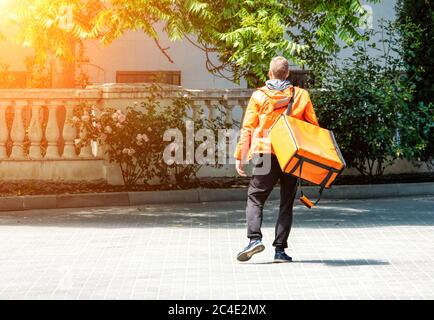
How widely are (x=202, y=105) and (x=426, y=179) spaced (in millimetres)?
3908

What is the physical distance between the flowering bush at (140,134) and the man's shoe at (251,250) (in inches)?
244

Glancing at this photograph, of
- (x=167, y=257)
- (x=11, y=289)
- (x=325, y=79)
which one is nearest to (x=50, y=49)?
(x=325, y=79)

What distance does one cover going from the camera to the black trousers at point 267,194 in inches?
414

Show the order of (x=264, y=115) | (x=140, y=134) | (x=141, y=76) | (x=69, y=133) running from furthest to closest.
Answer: (x=141, y=76), (x=69, y=133), (x=140, y=134), (x=264, y=115)

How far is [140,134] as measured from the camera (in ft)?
54.3

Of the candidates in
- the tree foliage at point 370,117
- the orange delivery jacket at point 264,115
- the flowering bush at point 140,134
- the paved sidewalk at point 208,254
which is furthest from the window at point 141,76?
the orange delivery jacket at point 264,115

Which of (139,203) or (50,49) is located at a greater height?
(50,49)

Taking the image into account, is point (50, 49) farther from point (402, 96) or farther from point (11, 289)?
point (11, 289)

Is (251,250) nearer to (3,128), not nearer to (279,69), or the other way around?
(279,69)

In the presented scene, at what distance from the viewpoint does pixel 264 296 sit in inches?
350

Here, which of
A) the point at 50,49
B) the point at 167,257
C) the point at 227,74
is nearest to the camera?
the point at 167,257

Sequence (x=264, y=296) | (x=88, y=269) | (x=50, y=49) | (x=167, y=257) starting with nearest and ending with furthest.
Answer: (x=264, y=296) < (x=88, y=269) < (x=167, y=257) < (x=50, y=49)

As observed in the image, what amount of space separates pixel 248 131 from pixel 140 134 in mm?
6272

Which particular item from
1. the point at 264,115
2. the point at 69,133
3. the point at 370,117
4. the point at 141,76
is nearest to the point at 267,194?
the point at 264,115
